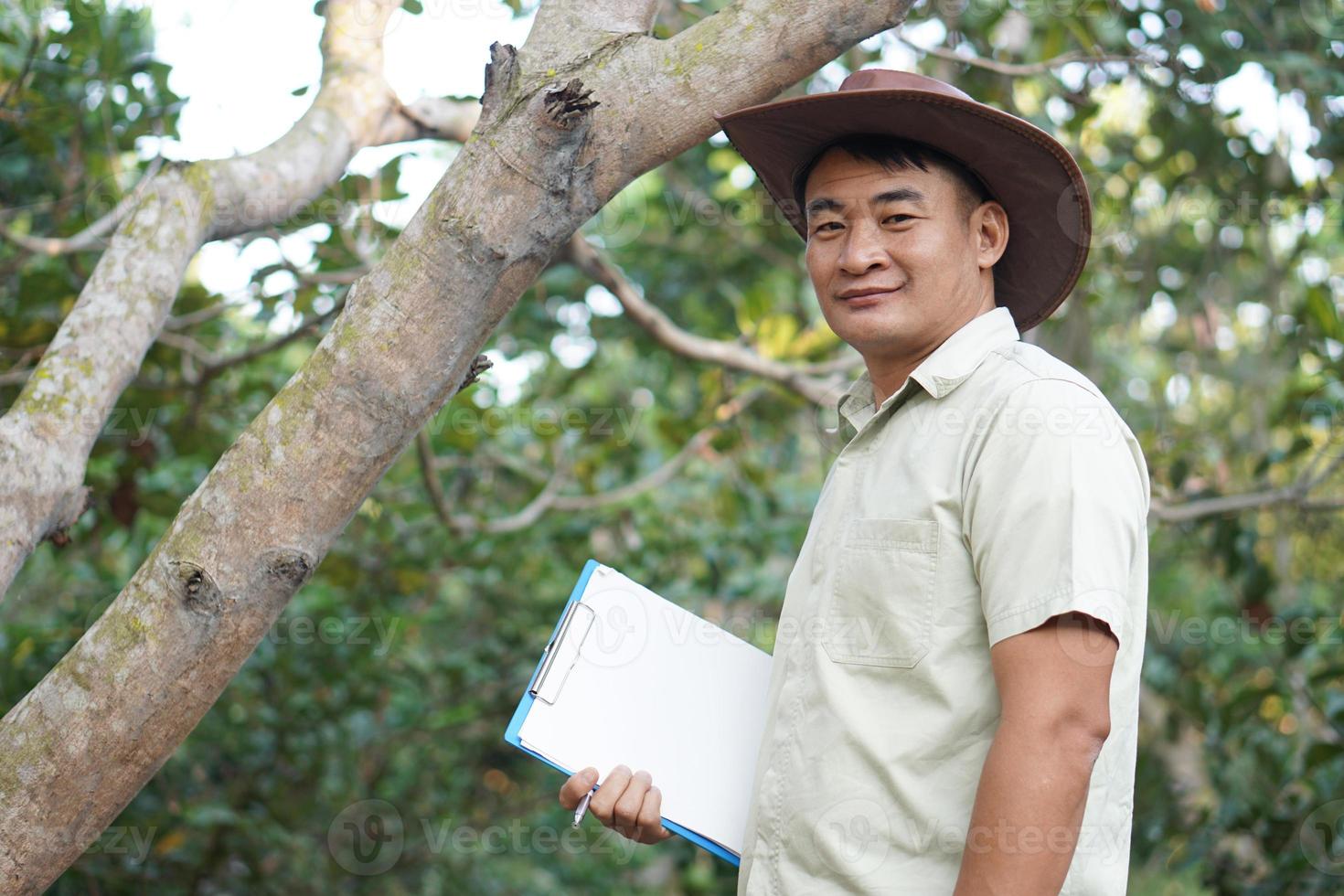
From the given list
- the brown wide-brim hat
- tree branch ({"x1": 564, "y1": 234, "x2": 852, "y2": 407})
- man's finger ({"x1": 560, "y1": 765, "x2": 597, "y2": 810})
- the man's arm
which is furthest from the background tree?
the man's arm

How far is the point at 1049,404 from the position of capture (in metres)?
1.40

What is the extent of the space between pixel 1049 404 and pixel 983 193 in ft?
1.58

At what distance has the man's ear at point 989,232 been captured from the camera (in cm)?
175

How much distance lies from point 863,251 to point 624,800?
2.54 feet

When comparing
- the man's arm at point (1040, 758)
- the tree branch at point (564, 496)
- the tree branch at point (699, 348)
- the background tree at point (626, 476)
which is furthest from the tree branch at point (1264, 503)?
the man's arm at point (1040, 758)

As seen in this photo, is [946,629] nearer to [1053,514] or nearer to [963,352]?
[1053,514]

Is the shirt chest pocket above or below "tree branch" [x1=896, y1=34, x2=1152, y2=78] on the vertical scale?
above

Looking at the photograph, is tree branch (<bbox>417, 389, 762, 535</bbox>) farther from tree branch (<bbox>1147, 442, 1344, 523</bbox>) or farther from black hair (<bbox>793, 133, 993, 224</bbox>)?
black hair (<bbox>793, 133, 993, 224</bbox>)

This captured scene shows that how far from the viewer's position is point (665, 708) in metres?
1.72

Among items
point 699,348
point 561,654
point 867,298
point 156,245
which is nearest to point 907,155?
point 867,298

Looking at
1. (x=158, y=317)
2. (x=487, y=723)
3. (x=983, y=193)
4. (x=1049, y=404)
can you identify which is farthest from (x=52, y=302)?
(x=1049, y=404)

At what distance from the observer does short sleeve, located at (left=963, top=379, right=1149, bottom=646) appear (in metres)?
1.26

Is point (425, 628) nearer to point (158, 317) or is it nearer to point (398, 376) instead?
point (158, 317)

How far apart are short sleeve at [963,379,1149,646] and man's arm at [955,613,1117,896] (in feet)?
0.09
